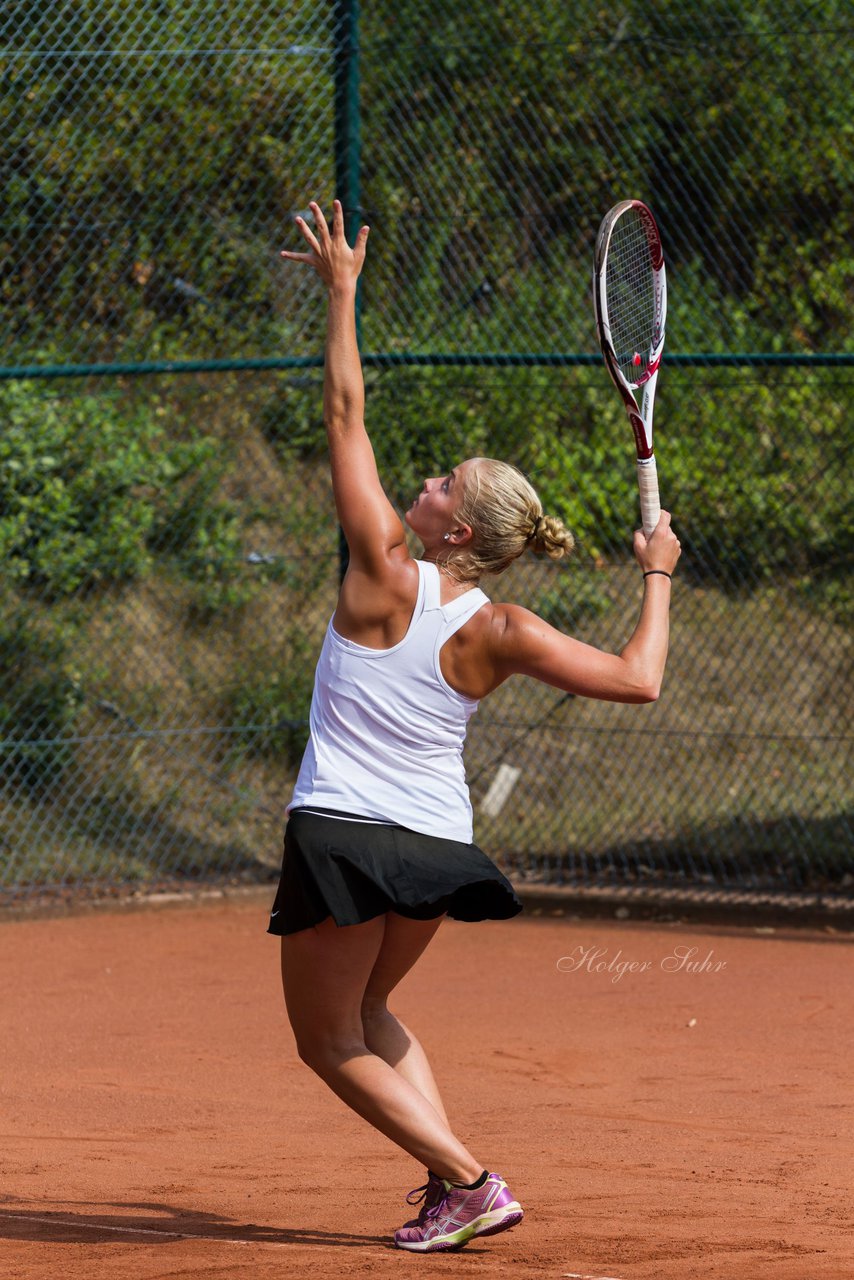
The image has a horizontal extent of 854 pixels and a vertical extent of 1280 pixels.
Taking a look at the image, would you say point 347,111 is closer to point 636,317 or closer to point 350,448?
point 636,317

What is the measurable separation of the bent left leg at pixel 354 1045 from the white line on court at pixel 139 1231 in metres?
0.38

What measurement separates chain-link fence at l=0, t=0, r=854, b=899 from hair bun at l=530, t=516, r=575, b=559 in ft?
14.0

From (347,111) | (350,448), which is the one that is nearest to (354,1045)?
(350,448)

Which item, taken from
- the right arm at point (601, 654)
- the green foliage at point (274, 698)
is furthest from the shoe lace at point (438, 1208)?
the green foliage at point (274, 698)

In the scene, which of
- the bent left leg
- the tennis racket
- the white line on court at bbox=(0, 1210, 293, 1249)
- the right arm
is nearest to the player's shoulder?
the right arm

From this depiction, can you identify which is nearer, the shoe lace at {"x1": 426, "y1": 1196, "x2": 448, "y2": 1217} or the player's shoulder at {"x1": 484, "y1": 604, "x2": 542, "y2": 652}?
the player's shoulder at {"x1": 484, "y1": 604, "x2": 542, "y2": 652}

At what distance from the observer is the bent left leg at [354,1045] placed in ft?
10.0

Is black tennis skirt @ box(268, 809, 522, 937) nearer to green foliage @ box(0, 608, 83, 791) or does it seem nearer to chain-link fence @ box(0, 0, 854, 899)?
chain-link fence @ box(0, 0, 854, 899)

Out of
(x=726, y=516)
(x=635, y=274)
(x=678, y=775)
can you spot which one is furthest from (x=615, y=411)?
(x=635, y=274)

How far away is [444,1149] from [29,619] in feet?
17.2

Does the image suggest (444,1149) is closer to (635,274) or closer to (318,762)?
(318,762)

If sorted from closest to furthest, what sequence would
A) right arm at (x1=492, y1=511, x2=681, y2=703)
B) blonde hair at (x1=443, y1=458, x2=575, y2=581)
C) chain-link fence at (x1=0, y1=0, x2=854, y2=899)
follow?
right arm at (x1=492, y1=511, x2=681, y2=703)
blonde hair at (x1=443, y1=458, x2=575, y2=581)
chain-link fence at (x1=0, y1=0, x2=854, y2=899)

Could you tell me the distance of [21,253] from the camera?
7.60 meters

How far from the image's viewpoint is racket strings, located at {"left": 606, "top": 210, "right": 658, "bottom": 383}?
13.0 ft
